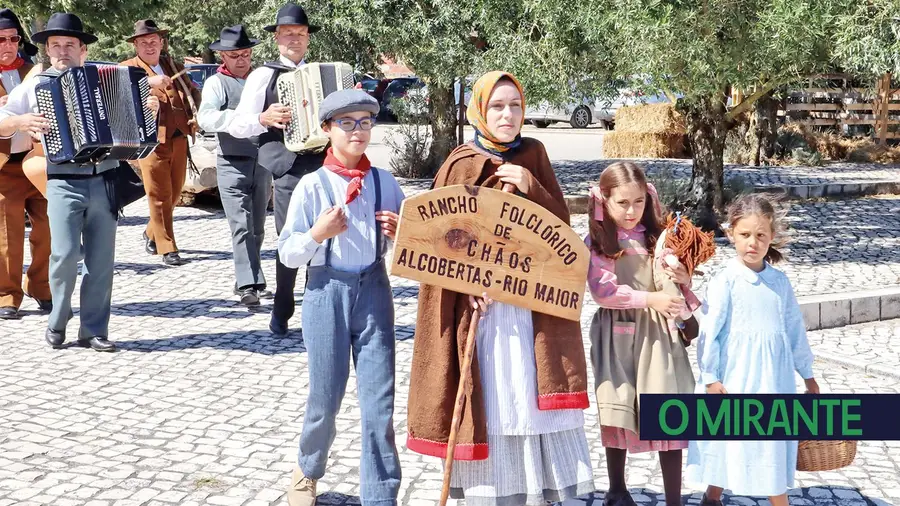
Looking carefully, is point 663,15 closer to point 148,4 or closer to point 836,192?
point 836,192

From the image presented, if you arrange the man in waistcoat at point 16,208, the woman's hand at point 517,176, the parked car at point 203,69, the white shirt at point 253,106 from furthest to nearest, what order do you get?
the parked car at point 203,69 → the man in waistcoat at point 16,208 → the white shirt at point 253,106 → the woman's hand at point 517,176

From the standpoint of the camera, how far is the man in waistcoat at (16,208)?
780 cm

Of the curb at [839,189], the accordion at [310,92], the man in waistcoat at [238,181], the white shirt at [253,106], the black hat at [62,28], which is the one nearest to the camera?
the accordion at [310,92]

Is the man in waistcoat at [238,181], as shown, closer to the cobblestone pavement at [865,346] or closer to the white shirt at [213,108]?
the white shirt at [213,108]

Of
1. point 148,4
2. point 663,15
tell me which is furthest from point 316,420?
point 148,4

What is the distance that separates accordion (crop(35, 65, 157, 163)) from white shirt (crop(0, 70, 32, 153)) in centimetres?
111

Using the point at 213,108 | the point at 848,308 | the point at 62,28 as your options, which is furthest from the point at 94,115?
the point at 848,308

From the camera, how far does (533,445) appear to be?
393cm

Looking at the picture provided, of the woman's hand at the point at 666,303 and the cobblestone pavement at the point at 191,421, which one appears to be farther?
the cobblestone pavement at the point at 191,421

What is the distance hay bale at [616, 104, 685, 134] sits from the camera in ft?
67.4

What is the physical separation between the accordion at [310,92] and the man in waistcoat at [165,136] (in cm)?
378

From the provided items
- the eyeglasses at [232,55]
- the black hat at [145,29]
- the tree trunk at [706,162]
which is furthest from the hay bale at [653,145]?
the eyeglasses at [232,55]

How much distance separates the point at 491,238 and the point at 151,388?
3.20 m

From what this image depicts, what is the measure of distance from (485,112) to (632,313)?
→ 3.30ft
